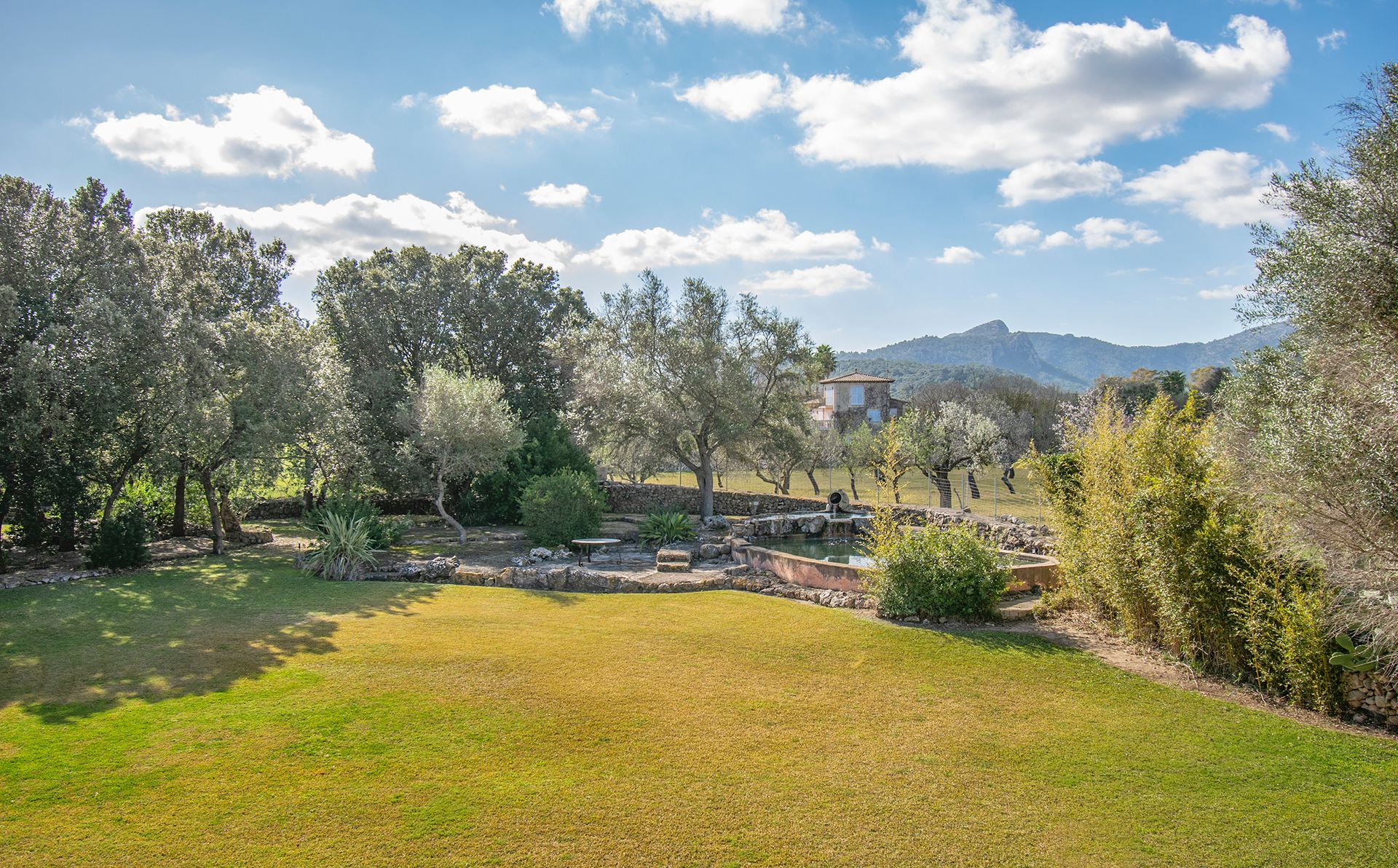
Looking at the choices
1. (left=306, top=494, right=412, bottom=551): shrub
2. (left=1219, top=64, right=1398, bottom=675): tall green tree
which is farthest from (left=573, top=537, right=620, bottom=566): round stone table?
(left=1219, top=64, right=1398, bottom=675): tall green tree

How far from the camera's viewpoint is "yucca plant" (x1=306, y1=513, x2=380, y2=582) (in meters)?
14.4

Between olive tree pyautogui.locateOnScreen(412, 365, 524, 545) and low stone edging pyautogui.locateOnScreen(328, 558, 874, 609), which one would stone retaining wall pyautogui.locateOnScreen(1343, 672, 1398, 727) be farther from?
olive tree pyautogui.locateOnScreen(412, 365, 524, 545)

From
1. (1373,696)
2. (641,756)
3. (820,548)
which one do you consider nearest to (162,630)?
(641,756)

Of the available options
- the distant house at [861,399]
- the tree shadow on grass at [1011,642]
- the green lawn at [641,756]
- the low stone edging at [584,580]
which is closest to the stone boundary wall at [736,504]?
the low stone edging at [584,580]

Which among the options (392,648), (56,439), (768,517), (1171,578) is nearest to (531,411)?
(768,517)

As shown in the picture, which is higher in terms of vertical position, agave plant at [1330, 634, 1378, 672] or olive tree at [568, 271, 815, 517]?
olive tree at [568, 271, 815, 517]

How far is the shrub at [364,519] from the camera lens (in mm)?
16703

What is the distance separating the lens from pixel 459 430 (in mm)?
19172

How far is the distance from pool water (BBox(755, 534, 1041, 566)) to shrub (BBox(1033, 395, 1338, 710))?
5261 millimetres

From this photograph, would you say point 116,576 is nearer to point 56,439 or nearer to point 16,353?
point 56,439

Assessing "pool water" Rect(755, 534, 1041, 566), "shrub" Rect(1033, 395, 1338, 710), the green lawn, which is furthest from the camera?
"pool water" Rect(755, 534, 1041, 566)

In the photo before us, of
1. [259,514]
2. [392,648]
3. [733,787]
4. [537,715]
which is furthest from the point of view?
[259,514]

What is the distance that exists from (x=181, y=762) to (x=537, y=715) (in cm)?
285

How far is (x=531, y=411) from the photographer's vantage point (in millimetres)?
28516
